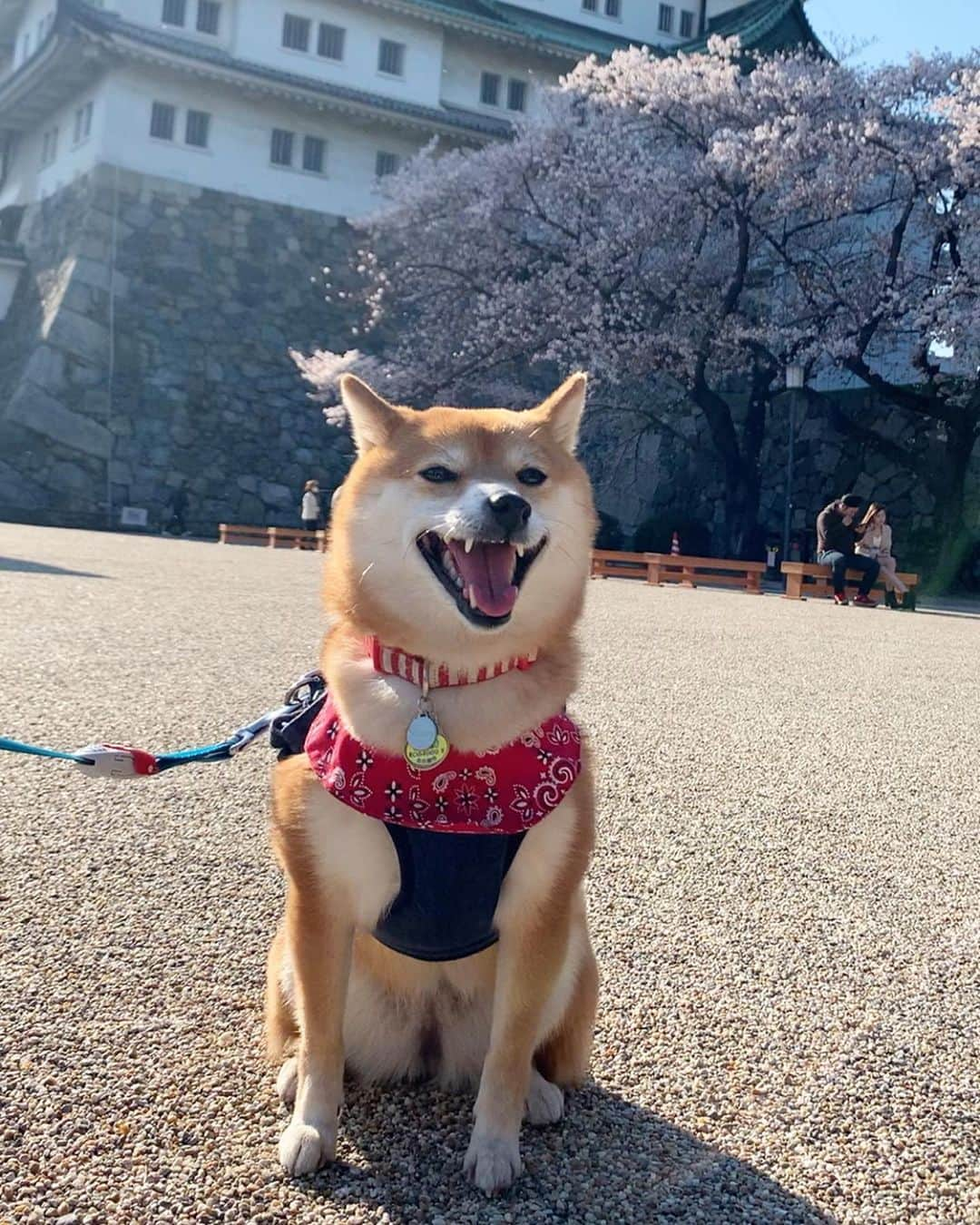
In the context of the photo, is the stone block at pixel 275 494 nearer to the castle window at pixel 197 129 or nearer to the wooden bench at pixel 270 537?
the wooden bench at pixel 270 537

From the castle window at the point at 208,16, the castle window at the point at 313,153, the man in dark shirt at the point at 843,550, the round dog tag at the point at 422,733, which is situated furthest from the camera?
the castle window at the point at 313,153

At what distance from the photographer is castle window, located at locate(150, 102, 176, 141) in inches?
1124

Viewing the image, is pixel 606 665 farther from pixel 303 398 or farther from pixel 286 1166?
pixel 303 398

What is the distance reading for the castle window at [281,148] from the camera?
29703mm

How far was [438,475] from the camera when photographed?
2229 millimetres

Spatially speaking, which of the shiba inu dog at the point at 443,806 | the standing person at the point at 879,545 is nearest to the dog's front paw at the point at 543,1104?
the shiba inu dog at the point at 443,806

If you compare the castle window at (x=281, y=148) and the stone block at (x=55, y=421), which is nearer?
the stone block at (x=55, y=421)

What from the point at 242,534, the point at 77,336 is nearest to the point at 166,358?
the point at 77,336

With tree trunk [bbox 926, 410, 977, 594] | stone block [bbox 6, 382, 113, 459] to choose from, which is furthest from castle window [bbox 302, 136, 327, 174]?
tree trunk [bbox 926, 410, 977, 594]

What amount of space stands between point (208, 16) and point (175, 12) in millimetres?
787

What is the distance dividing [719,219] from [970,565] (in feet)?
28.3

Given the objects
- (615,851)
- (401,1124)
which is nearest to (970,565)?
(615,851)

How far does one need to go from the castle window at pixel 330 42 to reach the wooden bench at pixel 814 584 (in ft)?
65.7

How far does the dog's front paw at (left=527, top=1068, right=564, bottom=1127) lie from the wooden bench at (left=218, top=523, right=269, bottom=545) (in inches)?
920
